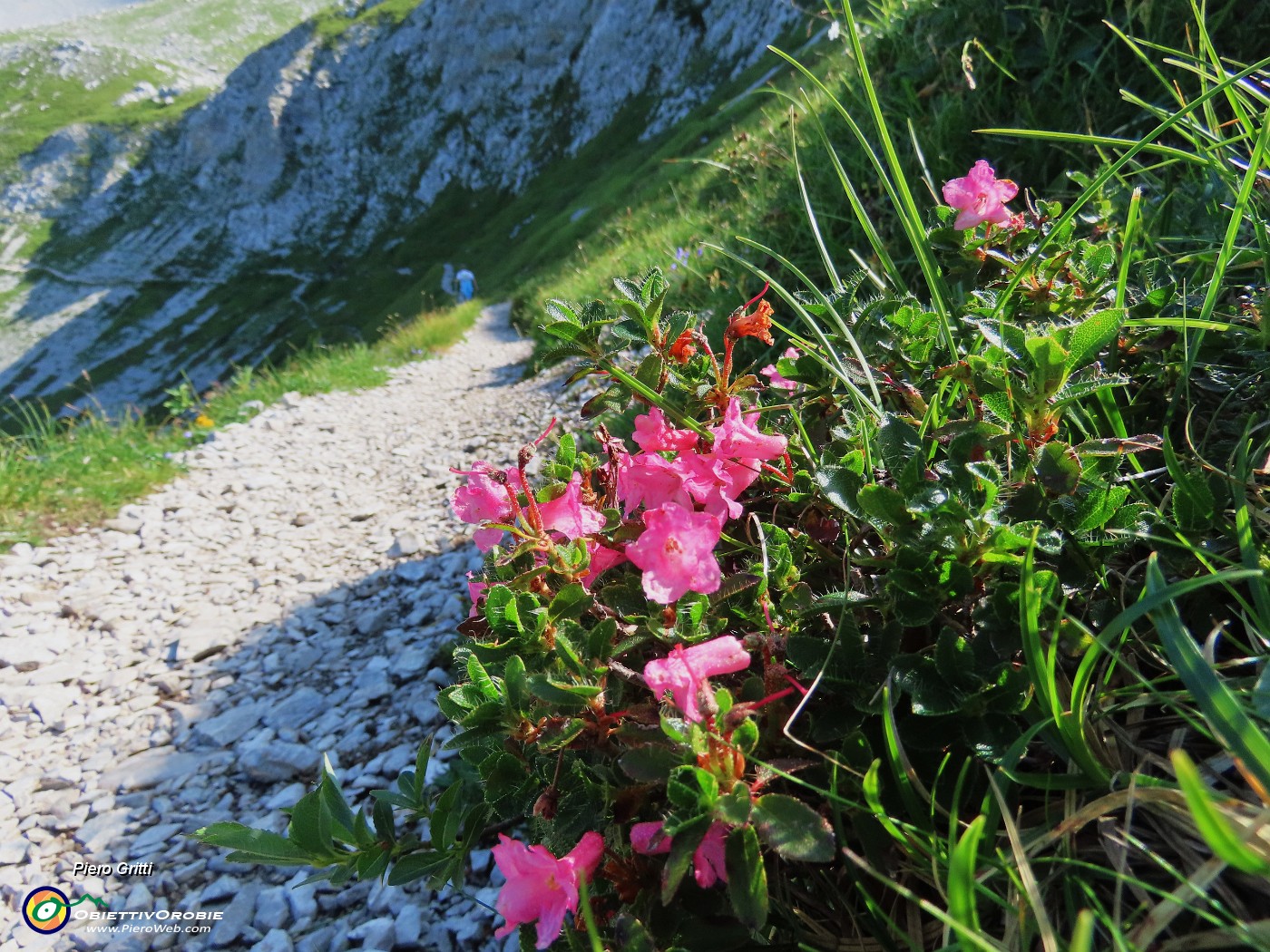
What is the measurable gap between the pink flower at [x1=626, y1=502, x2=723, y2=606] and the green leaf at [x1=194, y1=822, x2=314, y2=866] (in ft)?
2.29

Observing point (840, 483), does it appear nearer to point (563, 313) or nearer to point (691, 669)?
point (691, 669)

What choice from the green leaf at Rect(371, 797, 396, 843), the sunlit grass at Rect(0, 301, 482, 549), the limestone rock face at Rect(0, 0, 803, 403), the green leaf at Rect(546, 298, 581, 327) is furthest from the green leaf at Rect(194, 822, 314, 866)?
the limestone rock face at Rect(0, 0, 803, 403)

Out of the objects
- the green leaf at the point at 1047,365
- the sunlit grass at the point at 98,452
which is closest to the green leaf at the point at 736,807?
the green leaf at the point at 1047,365

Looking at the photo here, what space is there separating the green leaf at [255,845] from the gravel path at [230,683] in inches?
31.6

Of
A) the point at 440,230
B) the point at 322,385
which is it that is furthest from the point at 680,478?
the point at 440,230

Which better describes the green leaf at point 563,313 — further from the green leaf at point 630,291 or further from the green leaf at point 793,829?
the green leaf at point 793,829

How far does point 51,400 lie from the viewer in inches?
2157

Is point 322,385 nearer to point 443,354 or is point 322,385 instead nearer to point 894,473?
point 443,354

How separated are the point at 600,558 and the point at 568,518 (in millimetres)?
98

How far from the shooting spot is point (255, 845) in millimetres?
1104

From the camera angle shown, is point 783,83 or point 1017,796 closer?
point 1017,796

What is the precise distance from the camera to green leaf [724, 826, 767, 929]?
2.71 ft

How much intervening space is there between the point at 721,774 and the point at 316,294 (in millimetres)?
63207

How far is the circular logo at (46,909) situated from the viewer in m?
2.15
